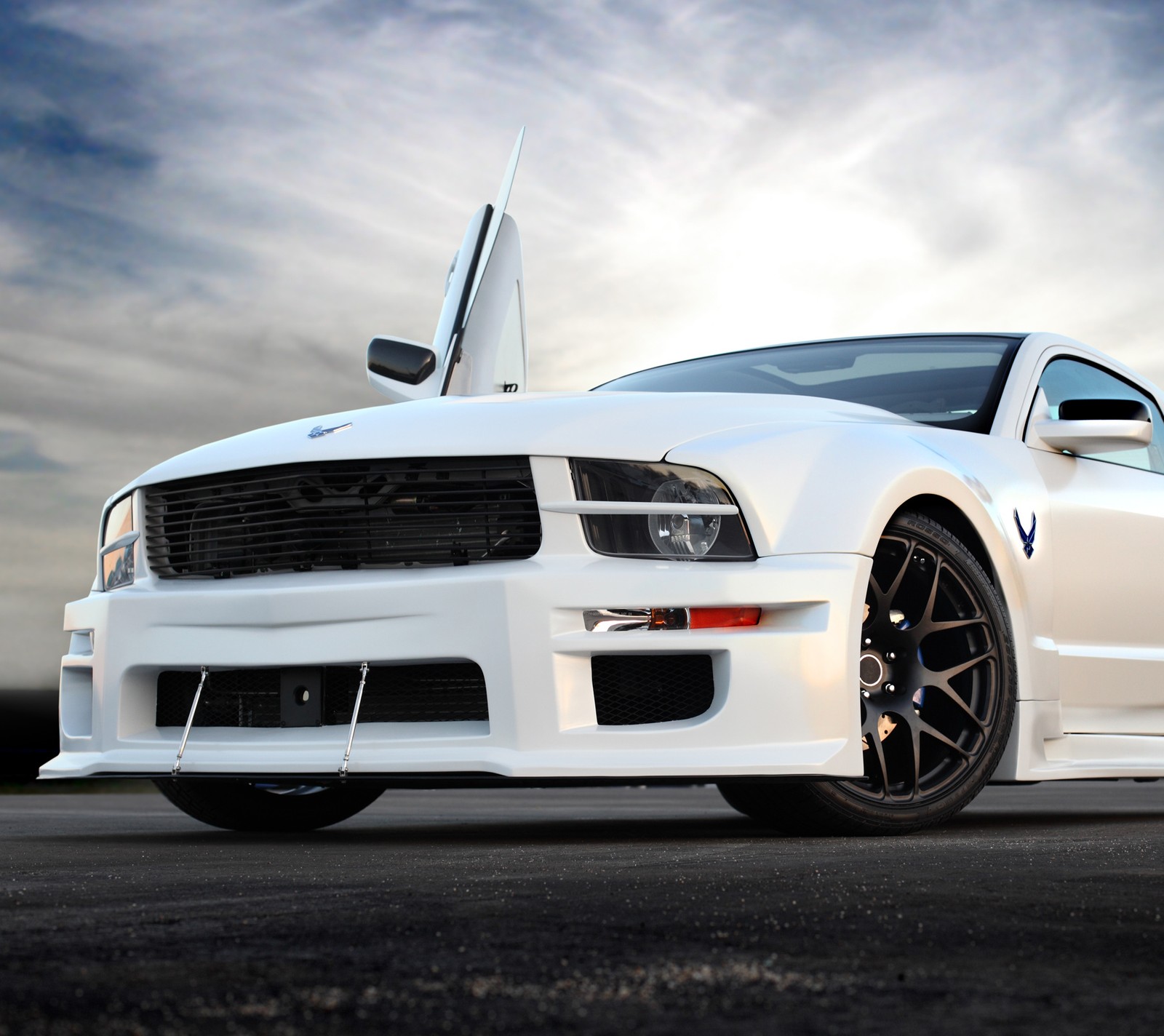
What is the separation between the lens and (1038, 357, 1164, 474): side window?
5090mm

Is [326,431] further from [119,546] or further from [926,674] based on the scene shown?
[926,674]

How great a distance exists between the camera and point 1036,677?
4.34 metres

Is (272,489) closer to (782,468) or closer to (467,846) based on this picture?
(467,846)

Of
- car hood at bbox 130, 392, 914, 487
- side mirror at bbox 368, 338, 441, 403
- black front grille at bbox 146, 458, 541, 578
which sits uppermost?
side mirror at bbox 368, 338, 441, 403

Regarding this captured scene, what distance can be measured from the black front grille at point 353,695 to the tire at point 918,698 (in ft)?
2.27

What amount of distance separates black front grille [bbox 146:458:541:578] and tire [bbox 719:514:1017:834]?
867 millimetres

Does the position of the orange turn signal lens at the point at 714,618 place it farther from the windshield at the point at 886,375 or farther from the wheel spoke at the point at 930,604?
the windshield at the point at 886,375

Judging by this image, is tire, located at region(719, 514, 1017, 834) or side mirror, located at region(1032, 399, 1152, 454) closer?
tire, located at region(719, 514, 1017, 834)

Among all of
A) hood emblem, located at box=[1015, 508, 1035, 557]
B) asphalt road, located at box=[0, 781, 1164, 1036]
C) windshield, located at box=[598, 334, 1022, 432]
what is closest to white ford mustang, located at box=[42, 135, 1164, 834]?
hood emblem, located at box=[1015, 508, 1035, 557]

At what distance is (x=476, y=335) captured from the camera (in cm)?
575

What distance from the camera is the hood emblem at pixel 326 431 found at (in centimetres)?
404

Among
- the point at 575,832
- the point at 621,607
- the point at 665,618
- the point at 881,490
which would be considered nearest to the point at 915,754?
the point at 881,490

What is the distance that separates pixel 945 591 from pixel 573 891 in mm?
2050

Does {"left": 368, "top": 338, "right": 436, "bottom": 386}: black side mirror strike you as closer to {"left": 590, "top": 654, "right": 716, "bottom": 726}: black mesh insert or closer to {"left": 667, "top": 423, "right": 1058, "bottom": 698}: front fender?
{"left": 667, "top": 423, "right": 1058, "bottom": 698}: front fender
